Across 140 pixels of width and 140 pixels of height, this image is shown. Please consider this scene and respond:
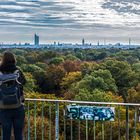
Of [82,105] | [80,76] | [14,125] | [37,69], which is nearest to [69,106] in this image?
[82,105]

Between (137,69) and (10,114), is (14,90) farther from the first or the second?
(137,69)

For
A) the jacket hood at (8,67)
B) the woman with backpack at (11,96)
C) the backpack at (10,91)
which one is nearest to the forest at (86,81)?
the woman with backpack at (11,96)

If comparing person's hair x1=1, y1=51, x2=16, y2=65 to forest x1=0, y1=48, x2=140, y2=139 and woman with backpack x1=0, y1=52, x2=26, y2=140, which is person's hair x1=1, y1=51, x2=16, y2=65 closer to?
woman with backpack x1=0, y1=52, x2=26, y2=140

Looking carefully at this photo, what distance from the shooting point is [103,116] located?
9.00 metres

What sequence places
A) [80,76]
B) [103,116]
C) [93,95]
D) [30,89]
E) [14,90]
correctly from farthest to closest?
[80,76] → [30,89] → [93,95] → [103,116] → [14,90]

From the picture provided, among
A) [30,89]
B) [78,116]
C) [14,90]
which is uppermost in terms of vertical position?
[14,90]

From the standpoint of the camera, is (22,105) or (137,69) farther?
(137,69)

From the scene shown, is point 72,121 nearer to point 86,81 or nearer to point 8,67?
point 8,67

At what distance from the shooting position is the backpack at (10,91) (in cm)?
764

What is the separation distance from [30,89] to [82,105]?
5292 centimetres

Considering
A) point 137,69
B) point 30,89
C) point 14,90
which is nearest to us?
point 14,90

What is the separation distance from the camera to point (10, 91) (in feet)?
25.0

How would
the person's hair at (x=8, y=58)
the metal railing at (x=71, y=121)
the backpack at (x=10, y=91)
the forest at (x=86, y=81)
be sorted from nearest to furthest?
the backpack at (x=10, y=91) < the person's hair at (x=8, y=58) < the metal railing at (x=71, y=121) < the forest at (x=86, y=81)

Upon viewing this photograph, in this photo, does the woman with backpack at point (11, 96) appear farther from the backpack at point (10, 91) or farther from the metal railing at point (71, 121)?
the metal railing at point (71, 121)
